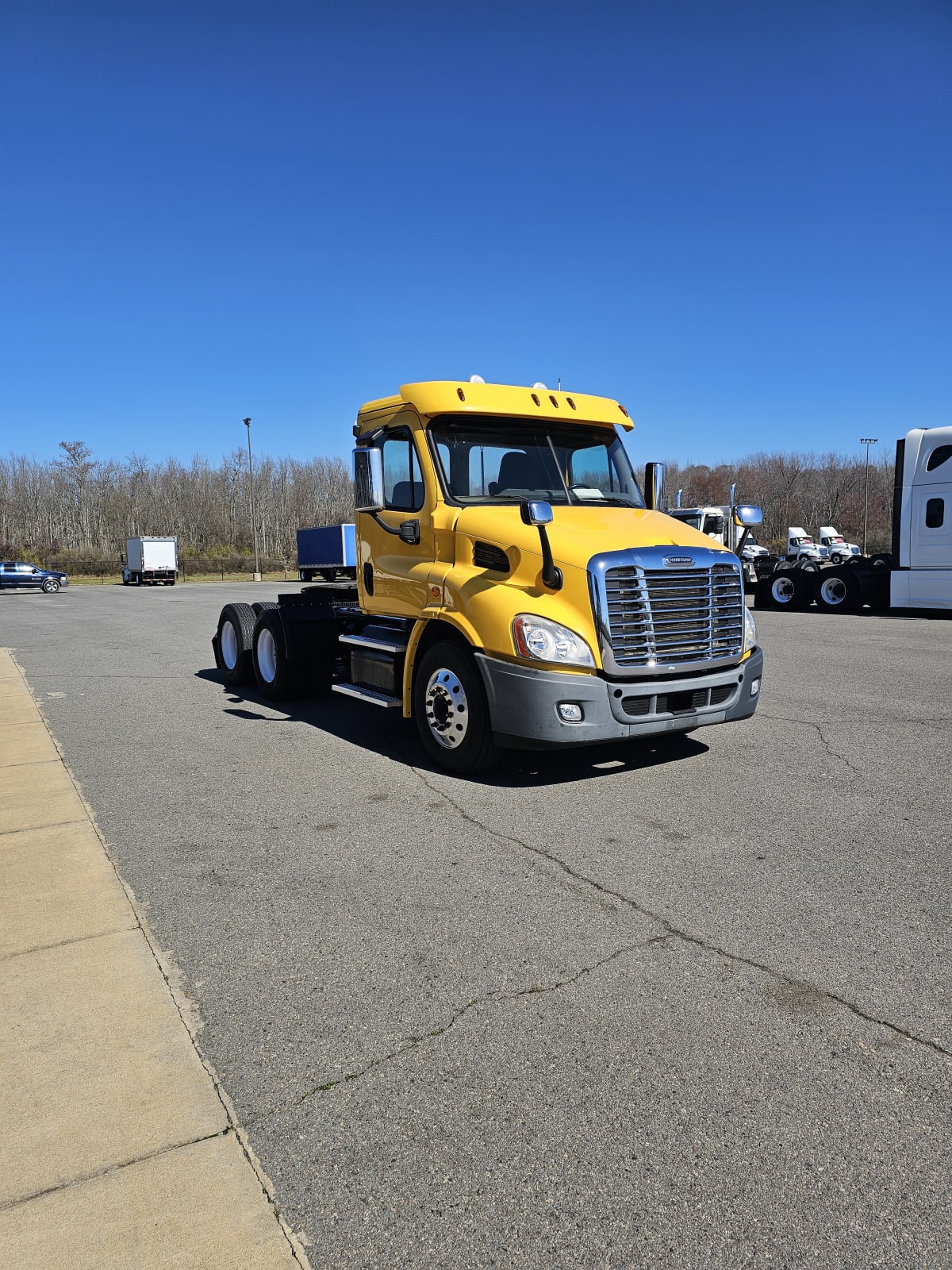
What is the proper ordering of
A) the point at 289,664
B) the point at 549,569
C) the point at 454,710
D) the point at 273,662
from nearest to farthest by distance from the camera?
the point at 549,569 < the point at 454,710 < the point at 289,664 < the point at 273,662

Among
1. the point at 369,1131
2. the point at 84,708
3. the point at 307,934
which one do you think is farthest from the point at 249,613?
the point at 369,1131

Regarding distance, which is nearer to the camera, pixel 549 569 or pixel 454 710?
pixel 549 569

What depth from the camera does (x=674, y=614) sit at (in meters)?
5.86

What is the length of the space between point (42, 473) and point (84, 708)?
354ft

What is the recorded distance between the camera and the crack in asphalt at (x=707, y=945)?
9.74 ft

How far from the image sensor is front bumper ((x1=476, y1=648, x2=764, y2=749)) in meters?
5.46

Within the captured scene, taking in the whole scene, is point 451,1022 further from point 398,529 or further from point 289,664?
point 289,664

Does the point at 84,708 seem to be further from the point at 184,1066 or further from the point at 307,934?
the point at 184,1066

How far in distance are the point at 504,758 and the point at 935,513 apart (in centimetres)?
1341

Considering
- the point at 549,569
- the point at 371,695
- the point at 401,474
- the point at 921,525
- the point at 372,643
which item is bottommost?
the point at 371,695

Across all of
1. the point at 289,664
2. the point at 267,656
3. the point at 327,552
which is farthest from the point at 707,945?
the point at 327,552

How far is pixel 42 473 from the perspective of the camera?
10406cm

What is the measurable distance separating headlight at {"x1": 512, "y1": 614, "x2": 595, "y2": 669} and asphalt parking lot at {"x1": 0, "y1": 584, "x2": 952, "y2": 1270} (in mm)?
928

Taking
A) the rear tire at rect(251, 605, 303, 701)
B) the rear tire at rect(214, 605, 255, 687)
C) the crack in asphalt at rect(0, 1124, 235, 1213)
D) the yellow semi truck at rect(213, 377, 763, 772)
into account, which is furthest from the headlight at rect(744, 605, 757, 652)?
the rear tire at rect(214, 605, 255, 687)
